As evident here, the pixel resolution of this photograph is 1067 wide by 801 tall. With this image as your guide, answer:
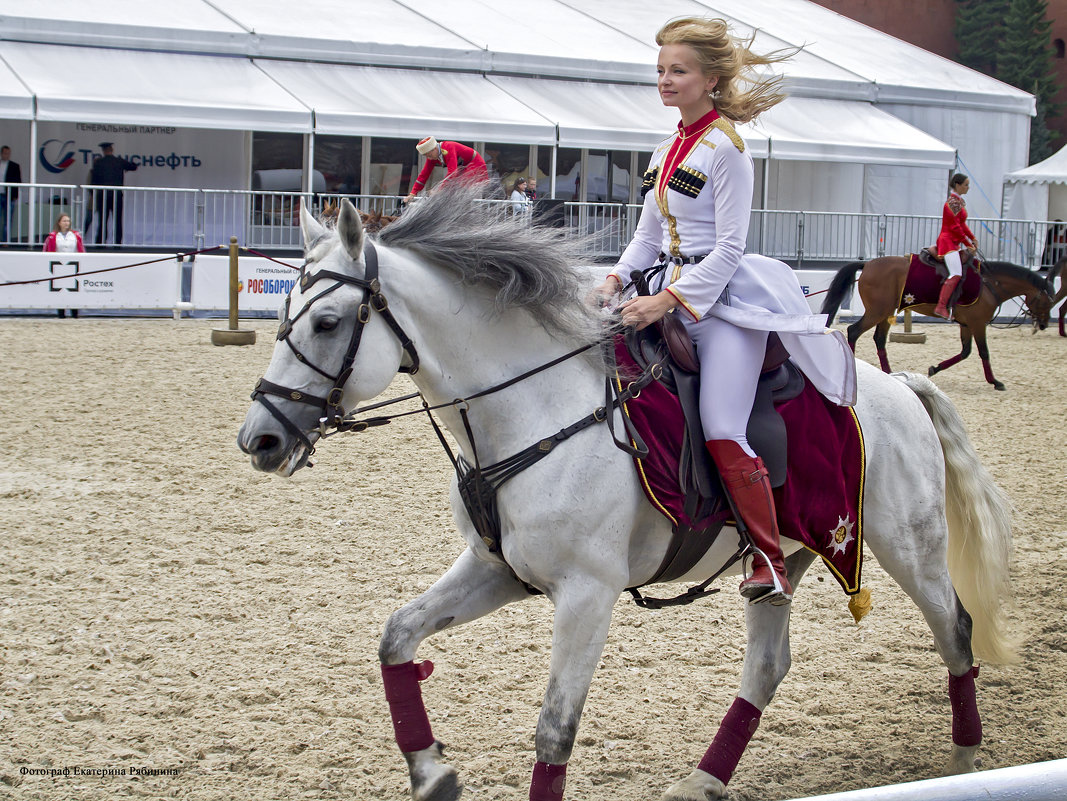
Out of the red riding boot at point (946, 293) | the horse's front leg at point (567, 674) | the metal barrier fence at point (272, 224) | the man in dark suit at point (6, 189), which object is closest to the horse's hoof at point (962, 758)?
the horse's front leg at point (567, 674)

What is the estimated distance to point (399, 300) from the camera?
3082 millimetres

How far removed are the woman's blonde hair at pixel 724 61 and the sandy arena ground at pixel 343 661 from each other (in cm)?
219

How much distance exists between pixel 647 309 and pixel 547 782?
136 centimetres

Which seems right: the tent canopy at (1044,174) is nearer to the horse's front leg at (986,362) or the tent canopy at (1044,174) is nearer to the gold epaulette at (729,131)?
the horse's front leg at (986,362)

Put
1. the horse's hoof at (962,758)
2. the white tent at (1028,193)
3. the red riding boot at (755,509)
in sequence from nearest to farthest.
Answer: the red riding boot at (755,509)
the horse's hoof at (962,758)
the white tent at (1028,193)

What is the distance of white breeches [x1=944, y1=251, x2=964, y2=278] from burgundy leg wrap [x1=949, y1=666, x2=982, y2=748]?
10060 millimetres

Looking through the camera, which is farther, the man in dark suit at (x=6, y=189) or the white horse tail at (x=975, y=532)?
the man in dark suit at (x=6, y=189)

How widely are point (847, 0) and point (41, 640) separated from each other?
151ft

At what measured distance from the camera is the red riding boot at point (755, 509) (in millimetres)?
3240

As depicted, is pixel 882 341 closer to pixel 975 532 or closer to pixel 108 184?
pixel 975 532

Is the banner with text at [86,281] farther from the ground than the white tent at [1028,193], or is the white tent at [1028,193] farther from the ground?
the white tent at [1028,193]

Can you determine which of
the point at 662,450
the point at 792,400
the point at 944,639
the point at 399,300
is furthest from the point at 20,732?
the point at 944,639

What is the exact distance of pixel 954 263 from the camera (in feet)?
43.1

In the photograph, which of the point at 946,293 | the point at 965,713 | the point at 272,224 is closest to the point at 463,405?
the point at 965,713
